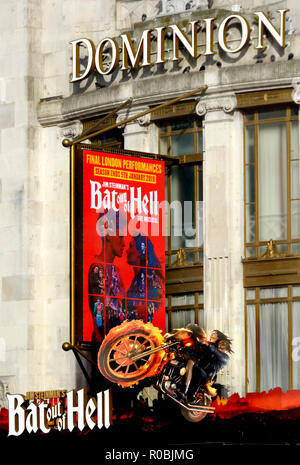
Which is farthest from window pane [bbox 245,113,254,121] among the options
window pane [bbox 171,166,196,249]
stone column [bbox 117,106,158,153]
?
stone column [bbox 117,106,158,153]

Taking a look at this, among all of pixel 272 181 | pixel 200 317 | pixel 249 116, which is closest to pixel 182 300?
pixel 200 317

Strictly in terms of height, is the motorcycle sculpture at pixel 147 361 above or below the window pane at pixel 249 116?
below

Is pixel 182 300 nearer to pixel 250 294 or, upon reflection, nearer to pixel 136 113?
pixel 250 294

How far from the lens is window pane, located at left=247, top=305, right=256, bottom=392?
40.4 meters

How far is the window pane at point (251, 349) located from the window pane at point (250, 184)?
265 centimetres

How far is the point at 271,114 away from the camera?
1617 inches

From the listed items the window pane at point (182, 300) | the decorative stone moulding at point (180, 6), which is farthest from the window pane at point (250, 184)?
the decorative stone moulding at point (180, 6)

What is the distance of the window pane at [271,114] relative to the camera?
40.9 m

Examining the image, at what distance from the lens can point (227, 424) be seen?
39.9 m

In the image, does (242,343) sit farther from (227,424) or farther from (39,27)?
(39,27)

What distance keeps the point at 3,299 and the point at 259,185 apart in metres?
7.57

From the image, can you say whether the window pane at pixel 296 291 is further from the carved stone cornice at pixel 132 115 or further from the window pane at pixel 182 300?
the carved stone cornice at pixel 132 115

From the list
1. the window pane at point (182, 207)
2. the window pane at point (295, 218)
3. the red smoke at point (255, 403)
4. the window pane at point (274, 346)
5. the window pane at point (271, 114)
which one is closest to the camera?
the red smoke at point (255, 403)
